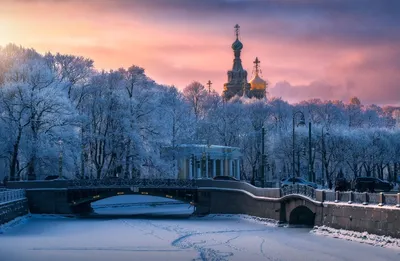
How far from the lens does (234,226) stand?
6731 cm

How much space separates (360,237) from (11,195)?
31.1 meters

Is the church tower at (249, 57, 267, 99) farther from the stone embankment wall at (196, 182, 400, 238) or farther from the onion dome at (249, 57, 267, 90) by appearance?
the stone embankment wall at (196, 182, 400, 238)

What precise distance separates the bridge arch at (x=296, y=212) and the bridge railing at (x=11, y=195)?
845 inches

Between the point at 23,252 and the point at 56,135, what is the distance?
35.3 m

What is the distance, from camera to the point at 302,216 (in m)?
64.9

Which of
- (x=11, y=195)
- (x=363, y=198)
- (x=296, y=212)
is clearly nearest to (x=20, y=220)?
(x=11, y=195)

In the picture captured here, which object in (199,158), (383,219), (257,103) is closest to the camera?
(383,219)

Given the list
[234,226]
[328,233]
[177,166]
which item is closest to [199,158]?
[177,166]

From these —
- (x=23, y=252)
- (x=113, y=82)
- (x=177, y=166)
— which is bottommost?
(x=23, y=252)

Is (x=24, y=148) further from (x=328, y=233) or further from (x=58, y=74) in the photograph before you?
(x=328, y=233)

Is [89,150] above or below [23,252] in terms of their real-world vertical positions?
above

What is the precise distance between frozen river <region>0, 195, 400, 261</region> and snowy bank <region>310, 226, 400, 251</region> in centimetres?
47

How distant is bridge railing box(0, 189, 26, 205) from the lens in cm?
6348

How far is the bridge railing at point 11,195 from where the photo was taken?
6348 cm
